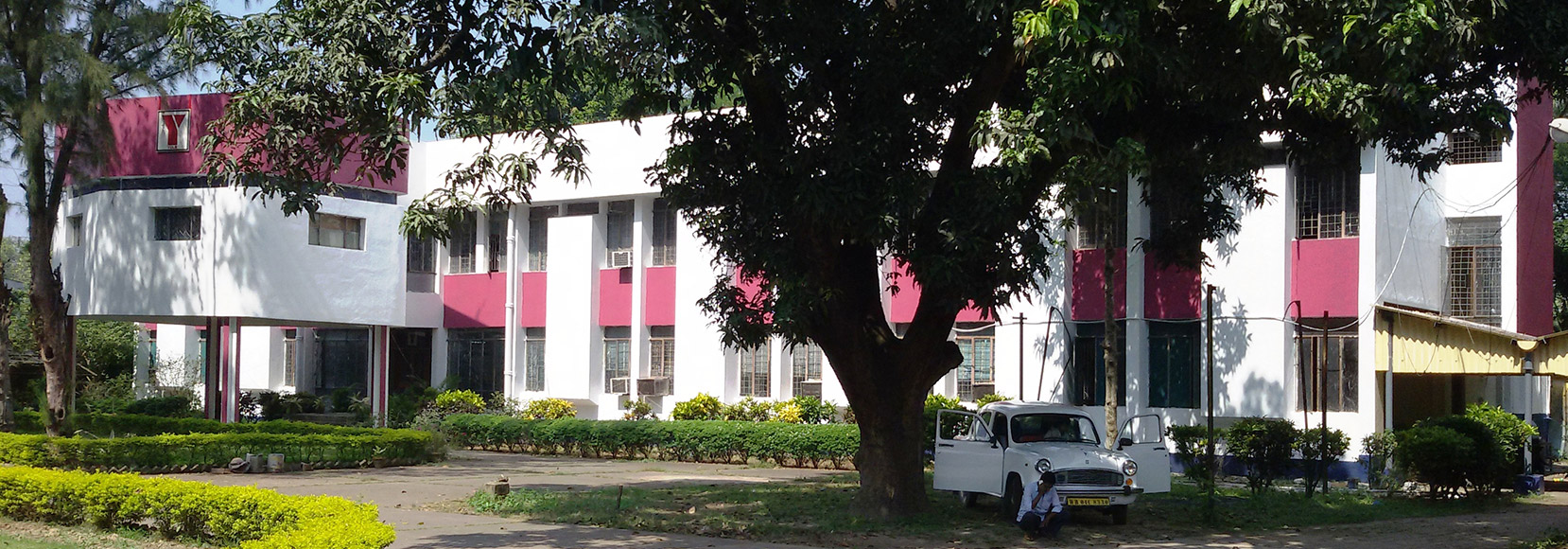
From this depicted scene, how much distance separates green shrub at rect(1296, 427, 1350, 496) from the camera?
65.6 feet

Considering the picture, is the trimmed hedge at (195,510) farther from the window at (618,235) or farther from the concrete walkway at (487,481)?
the window at (618,235)

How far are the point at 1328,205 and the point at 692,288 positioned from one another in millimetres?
13635

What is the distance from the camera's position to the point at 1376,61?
1134 centimetres

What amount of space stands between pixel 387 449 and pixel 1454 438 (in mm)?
17969

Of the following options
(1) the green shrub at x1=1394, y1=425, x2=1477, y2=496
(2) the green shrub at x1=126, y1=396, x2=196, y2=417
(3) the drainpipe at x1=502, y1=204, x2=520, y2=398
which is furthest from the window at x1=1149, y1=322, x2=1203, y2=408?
(2) the green shrub at x1=126, y1=396, x2=196, y2=417

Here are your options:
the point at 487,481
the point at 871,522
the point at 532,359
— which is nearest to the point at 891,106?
the point at 871,522

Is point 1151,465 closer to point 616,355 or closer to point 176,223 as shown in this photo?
point 616,355

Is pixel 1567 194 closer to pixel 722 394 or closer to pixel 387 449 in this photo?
pixel 722 394

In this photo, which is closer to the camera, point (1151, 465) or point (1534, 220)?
point (1151, 465)

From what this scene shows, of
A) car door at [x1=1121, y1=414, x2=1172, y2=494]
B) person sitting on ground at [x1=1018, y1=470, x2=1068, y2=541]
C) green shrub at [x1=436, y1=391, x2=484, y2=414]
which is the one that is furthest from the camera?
green shrub at [x1=436, y1=391, x2=484, y2=414]

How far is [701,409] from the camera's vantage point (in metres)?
30.8

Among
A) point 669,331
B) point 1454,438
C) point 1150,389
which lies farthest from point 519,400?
point 1454,438

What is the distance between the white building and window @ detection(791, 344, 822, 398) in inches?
2.0

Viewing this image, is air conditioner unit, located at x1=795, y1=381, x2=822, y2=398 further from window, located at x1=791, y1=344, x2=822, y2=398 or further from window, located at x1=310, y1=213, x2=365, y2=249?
window, located at x1=310, y1=213, x2=365, y2=249
